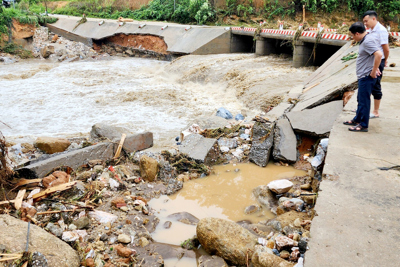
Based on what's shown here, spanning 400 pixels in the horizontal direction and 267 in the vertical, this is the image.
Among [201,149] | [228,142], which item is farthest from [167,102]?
[201,149]

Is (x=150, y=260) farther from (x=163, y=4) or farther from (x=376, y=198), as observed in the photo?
(x=163, y=4)

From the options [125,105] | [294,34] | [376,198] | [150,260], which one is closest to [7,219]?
[150,260]

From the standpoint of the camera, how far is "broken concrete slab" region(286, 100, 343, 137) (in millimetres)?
5480

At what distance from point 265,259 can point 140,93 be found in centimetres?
959

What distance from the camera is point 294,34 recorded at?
12.5 meters

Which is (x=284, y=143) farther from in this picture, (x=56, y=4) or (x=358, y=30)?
(x=56, y=4)

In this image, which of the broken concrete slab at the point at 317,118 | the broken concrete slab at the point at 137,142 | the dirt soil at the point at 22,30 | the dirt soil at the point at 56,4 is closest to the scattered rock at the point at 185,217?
the broken concrete slab at the point at 137,142

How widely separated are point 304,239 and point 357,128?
2.23 m

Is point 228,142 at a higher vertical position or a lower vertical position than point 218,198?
higher

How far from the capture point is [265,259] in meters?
2.76

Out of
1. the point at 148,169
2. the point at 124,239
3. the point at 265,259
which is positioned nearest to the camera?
the point at 265,259

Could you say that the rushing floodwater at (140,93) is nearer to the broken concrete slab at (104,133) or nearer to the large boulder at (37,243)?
the broken concrete slab at (104,133)

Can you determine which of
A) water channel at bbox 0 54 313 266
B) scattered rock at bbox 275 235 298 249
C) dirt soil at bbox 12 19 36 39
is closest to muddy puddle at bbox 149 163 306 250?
water channel at bbox 0 54 313 266

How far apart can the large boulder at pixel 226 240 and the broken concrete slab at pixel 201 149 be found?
6.38 ft
